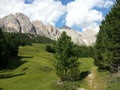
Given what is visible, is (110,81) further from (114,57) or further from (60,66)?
(60,66)

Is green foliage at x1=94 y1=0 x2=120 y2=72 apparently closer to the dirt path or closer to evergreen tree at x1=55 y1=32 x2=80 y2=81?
the dirt path

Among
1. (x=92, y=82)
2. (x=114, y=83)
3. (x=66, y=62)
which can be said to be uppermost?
(x=66, y=62)

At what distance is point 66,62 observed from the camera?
2304 inches

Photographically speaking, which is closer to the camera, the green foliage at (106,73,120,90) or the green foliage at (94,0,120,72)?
the green foliage at (106,73,120,90)

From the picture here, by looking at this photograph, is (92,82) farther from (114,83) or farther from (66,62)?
(114,83)

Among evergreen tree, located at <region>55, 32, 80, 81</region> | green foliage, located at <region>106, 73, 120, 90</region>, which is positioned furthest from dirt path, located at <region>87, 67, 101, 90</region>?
evergreen tree, located at <region>55, 32, 80, 81</region>

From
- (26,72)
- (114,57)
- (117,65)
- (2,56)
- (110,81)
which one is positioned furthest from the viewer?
(2,56)

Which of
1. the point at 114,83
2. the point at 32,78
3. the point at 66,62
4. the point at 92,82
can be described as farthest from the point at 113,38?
the point at 32,78

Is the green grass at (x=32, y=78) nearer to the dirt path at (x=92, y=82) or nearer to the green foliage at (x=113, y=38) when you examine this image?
the dirt path at (x=92, y=82)

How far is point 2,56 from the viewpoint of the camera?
302ft

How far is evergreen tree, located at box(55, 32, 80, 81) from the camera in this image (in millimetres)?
57656

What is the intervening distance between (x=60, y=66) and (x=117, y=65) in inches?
512

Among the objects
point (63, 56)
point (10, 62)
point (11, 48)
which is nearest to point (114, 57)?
point (63, 56)

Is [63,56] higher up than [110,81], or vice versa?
[63,56]
